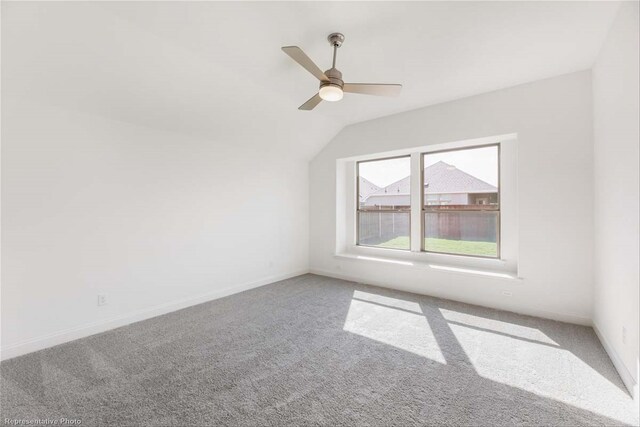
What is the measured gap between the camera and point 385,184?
5.02 metres

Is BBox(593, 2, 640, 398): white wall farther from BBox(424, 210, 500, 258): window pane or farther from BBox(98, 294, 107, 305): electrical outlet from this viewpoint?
BBox(98, 294, 107, 305): electrical outlet

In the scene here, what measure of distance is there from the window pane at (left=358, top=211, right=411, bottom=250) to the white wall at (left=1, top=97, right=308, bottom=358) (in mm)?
2062

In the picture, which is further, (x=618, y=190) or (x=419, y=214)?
(x=419, y=214)

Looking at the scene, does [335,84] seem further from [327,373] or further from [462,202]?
[462,202]

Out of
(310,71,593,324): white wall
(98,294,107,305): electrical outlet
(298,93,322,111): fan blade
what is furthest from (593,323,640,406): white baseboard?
(98,294,107,305): electrical outlet

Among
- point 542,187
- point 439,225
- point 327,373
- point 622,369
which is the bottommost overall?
point 327,373

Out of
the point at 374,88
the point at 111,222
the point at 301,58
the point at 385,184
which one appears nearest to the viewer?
the point at 301,58

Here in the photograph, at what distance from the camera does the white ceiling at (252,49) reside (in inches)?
81.2

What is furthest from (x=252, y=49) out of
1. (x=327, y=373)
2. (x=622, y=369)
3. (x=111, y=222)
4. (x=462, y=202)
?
(x=622, y=369)

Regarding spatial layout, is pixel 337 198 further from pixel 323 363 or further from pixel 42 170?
pixel 42 170

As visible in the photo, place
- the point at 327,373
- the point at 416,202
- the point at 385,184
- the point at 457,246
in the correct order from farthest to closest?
the point at 385,184
the point at 416,202
the point at 457,246
the point at 327,373

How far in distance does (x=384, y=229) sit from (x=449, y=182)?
140 centimetres

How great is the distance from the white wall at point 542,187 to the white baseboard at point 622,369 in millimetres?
596

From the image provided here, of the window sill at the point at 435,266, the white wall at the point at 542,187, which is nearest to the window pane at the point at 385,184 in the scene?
the white wall at the point at 542,187
